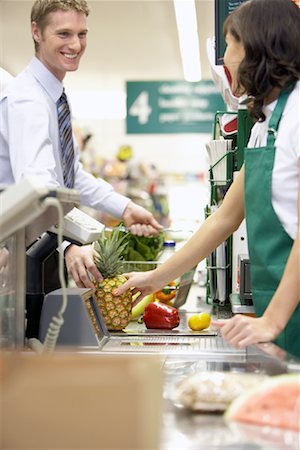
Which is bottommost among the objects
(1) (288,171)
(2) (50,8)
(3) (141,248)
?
(3) (141,248)

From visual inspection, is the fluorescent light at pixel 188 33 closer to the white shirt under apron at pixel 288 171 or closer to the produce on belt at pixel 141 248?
the produce on belt at pixel 141 248

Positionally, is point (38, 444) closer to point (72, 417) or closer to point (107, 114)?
point (72, 417)

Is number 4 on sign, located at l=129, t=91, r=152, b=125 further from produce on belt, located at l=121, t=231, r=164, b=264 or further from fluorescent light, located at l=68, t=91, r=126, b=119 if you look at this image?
produce on belt, located at l=121, t=231, r=164, b=264

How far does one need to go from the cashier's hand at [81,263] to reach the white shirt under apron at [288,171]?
0.76 meters

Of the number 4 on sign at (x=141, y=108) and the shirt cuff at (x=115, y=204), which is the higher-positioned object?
the number 4 on sign at (x=141, y=108)

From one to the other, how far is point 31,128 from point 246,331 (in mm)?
1347

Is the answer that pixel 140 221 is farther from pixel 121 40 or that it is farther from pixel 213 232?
pixel 121 40

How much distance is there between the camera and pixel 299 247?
1.90m

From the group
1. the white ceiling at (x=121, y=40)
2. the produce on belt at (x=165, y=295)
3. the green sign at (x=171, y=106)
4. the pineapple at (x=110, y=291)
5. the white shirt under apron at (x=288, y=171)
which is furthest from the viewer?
the green sign at (x=171, y=106)

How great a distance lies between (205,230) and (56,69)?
119 centimetres

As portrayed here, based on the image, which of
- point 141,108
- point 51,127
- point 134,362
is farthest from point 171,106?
point 134,362

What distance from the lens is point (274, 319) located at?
6.23ft

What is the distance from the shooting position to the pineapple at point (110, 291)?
269 centimetres

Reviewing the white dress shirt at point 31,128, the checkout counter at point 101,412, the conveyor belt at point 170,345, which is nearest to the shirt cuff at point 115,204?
the white dress shirt at point 31,128
